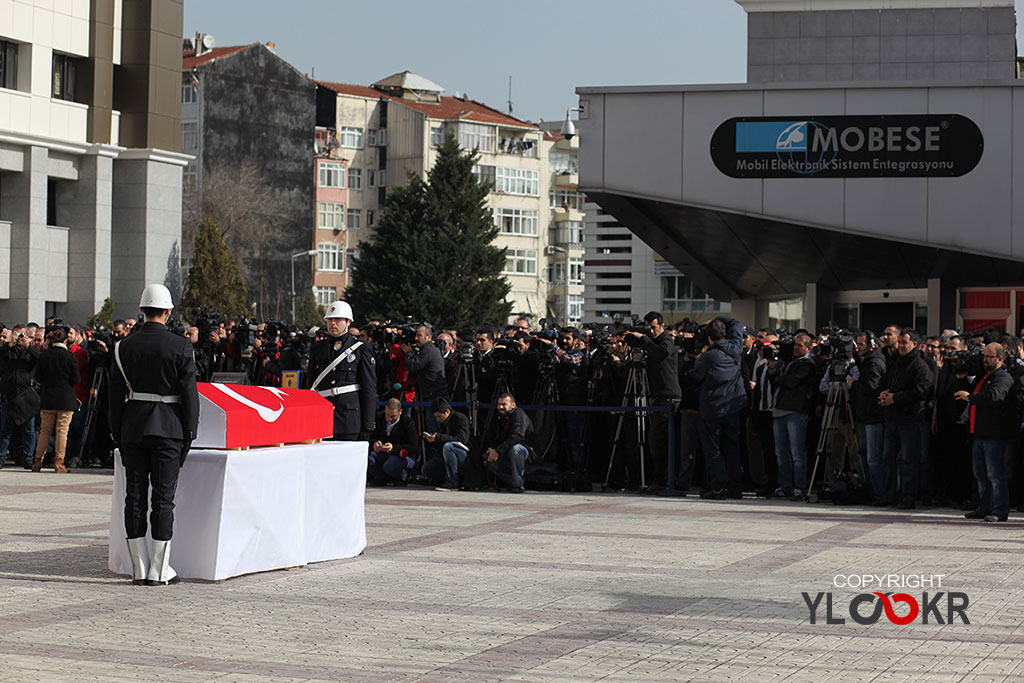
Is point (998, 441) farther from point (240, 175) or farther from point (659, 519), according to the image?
point (240, 175)

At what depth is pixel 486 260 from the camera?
81.8 meters

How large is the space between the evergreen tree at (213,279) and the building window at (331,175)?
27.2 m

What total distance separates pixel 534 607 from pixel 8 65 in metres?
38.5

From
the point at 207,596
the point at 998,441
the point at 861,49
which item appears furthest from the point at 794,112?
the point at 207,596

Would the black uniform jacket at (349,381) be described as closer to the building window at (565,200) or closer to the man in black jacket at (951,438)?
the man in black jacket at (951,438)

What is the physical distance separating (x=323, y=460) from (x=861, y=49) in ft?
101

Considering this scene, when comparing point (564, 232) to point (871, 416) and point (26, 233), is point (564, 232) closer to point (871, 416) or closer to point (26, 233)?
point (26, 233)

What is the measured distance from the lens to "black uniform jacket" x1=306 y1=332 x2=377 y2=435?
45.5 ft

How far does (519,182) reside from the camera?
112812 millimetres

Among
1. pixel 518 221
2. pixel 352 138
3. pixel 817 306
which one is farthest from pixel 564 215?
pixel 817 306

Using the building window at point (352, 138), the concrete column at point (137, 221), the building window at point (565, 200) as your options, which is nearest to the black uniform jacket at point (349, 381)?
the concrete column at point (137, 221)

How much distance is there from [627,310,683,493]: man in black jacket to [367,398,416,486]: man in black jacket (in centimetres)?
313

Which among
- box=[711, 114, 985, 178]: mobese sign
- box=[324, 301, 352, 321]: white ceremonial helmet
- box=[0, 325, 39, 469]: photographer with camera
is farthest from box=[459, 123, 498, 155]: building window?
box=[324, 301, 352, 321]: white ceremonial helmet

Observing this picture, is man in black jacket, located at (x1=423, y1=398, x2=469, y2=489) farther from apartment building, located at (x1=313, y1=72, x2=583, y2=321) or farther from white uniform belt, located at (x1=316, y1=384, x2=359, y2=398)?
apartment building, located at (x1=313, y1=72, x2=583, y2=321)
